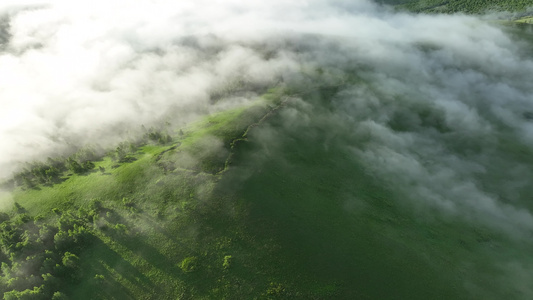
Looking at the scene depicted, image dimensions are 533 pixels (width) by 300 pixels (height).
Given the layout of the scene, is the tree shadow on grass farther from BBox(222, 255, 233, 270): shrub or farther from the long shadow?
BBox(222, 255, 233, 270): shrub

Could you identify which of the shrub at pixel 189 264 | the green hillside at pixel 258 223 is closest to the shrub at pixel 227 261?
the green hillside at pixel 258 223

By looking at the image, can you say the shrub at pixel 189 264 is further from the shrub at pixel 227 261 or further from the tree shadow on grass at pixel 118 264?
the tree shadow on grass at pixel 118 264

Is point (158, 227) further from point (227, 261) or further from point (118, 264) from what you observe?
point (227, 261)

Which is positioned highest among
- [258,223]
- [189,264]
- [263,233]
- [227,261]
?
[258,223]

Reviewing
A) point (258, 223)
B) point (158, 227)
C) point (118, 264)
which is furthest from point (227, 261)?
point (118, 264)

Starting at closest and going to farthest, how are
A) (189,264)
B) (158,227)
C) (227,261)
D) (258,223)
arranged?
(227,261)
(189,264)
(158,227)
(258,223)

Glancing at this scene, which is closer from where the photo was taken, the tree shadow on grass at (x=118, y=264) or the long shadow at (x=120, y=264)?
the tree shadow on grass at (x=118, y=264)

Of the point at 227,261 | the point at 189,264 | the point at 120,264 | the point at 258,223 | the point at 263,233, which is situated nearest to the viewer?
the point at 227,261

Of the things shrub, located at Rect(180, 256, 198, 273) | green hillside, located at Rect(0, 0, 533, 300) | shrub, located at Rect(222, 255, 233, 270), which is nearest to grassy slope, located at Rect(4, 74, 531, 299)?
green hillside, located at Rect(0, 0, 533, 300)

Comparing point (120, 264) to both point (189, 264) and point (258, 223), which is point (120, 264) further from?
point (258, 223)

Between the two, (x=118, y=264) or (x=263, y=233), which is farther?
(x=263, y=233)

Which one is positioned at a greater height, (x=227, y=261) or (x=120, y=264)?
(x=227, y=261)

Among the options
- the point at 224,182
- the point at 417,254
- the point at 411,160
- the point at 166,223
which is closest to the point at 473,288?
the point at 417,254
